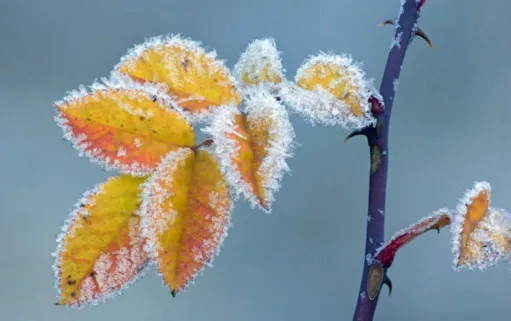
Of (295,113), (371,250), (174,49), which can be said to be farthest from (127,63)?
(371,250)

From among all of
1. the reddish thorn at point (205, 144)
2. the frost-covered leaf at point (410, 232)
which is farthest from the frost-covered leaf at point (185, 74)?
the frost-covered leaf at point (410, 232)

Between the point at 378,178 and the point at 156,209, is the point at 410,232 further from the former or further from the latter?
the point at 156,209

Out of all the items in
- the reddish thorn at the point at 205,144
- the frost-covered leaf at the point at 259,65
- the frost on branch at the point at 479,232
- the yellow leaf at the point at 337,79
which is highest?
the frost-covered leaf at the point at 259,65

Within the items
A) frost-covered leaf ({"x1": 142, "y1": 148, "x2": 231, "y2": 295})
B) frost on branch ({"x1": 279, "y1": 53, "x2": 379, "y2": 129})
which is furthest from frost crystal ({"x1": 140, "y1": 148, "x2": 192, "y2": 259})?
frost on branch ({"x1": 279, "y1": 53, "x2": 379, "y2": 129})

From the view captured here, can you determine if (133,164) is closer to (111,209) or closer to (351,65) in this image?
(111,209)

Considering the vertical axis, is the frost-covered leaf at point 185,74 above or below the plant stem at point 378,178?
above

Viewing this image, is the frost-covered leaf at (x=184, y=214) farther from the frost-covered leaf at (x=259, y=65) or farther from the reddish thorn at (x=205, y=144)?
the frost-covered leaf at (x=259, y=65)
